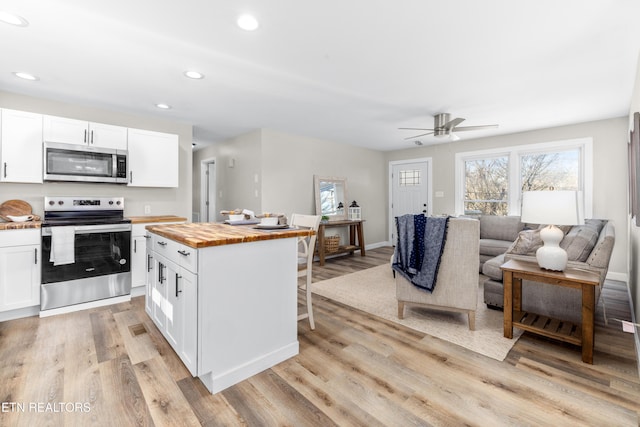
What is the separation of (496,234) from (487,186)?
113cm

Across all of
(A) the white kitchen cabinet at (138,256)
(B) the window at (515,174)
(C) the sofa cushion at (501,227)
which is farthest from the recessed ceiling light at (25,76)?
(B) the window at (515,174)

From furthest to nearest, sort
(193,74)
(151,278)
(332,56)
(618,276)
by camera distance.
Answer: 1. (618,276)
2. (193,74)
3. (151,278)
4. (332,56)

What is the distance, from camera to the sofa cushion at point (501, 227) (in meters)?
4.64

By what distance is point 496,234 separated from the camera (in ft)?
15.8

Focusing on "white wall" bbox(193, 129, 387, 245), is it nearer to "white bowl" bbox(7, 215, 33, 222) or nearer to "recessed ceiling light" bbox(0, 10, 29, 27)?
"white bowl" bbox(7, 215, 33, 222)

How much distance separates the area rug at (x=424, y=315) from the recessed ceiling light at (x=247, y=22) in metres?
2.61

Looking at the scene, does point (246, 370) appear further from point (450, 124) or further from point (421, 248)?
point (450, 124)

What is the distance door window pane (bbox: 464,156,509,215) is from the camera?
5297 millimetres

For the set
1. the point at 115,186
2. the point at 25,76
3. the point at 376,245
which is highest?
the point at 25,76

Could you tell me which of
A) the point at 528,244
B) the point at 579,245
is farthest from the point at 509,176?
the point at 579,245

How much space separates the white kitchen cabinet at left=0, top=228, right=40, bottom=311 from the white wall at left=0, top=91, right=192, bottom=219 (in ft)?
2.19

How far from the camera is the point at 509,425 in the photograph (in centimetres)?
144

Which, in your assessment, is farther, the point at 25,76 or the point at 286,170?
the point at 286,170

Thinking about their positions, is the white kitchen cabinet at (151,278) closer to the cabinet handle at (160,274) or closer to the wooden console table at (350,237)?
the cabinet handle at (160,274)
